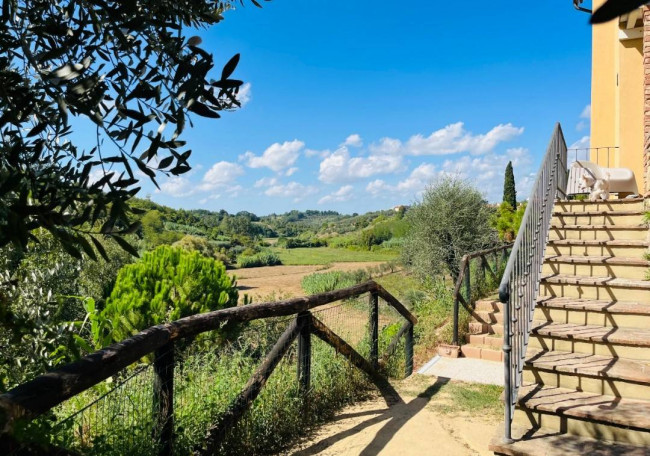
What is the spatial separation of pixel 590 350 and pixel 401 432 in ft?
5.57

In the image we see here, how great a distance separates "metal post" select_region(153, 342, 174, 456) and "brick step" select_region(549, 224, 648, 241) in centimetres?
453

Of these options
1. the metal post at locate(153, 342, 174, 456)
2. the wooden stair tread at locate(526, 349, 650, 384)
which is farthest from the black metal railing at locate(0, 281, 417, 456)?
the wooden stair tread at locate(526, 349, 650, 384)

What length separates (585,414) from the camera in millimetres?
3002

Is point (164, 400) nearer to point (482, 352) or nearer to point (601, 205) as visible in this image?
point (482, 352)

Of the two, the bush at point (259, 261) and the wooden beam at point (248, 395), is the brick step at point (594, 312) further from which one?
the bush at point (259, 261)

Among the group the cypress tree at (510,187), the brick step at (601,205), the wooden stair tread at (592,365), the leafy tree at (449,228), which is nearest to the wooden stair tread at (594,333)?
the wooden stair tread at (592,365)

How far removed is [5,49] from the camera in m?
1.41

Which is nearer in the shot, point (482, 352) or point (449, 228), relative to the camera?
point (482, 352)

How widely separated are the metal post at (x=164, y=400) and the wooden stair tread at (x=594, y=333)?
118 inches

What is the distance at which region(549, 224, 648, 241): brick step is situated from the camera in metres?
4.85

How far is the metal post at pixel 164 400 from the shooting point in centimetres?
237

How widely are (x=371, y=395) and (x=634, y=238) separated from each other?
3.34 meters

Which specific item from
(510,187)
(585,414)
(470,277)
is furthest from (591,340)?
→ (510,187)

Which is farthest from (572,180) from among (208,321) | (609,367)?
(208,321)
